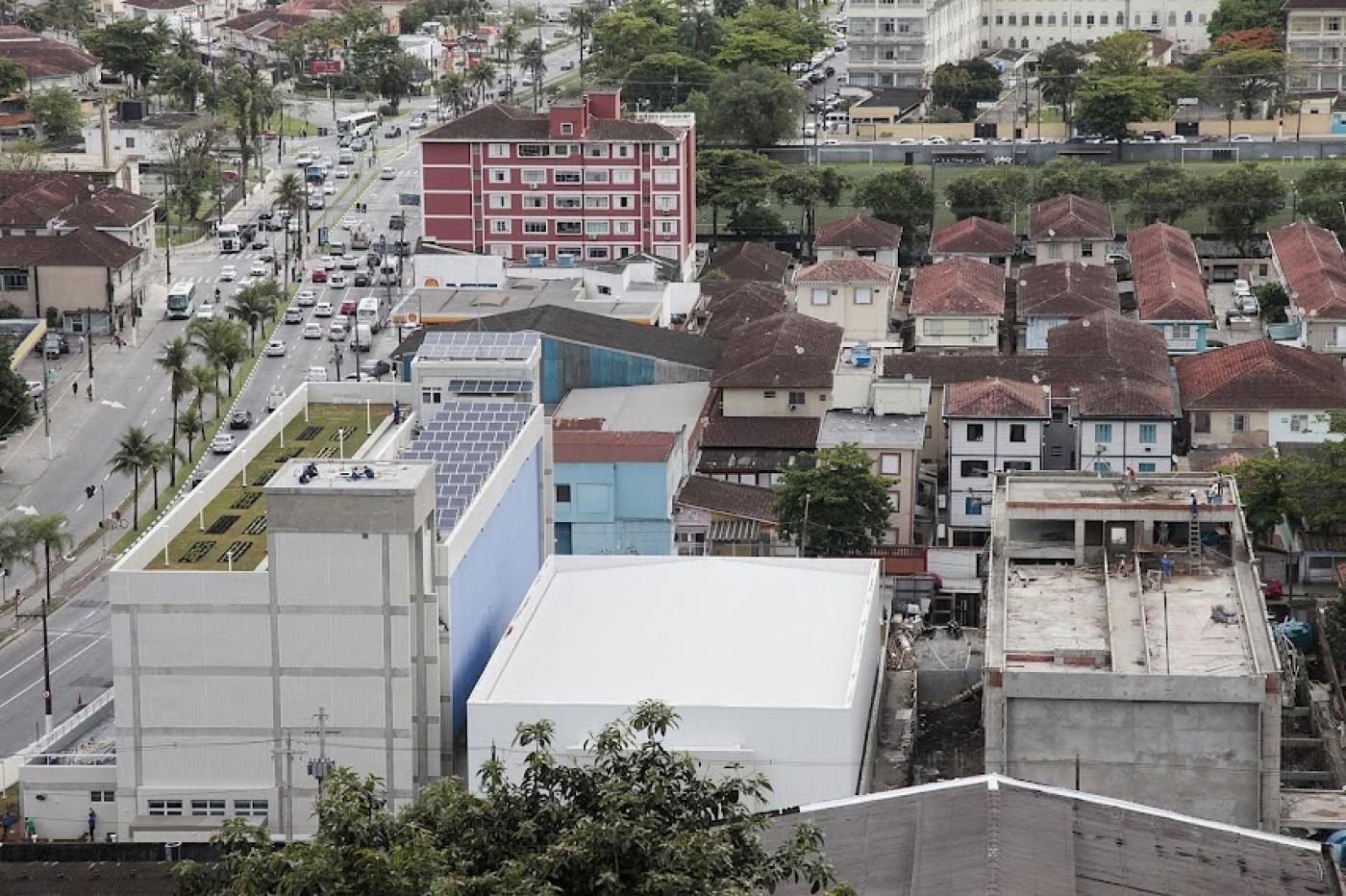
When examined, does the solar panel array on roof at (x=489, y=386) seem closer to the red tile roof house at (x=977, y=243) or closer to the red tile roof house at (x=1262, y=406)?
the red tile roof house at (x=1262, y=406)

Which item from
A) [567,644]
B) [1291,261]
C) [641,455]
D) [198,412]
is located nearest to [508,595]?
[567,644]

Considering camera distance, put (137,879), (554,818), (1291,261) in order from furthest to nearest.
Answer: (1291,261)
(137,879)
(554,818)

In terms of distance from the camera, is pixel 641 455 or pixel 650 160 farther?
pixel 650 160

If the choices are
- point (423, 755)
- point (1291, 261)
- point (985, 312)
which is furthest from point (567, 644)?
point (1291, 261)

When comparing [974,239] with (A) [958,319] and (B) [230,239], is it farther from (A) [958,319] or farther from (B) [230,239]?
(B) [230,239]

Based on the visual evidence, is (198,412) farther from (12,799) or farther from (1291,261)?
(1291,261)

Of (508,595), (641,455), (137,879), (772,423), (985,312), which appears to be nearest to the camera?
(137,879)

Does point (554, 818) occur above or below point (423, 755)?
above
